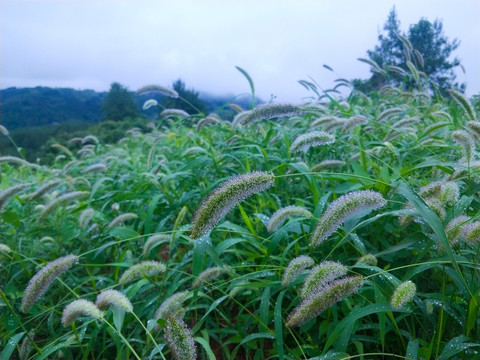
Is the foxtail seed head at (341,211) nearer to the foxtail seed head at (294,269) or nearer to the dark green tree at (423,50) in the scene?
the foxtail seed head at (294,269)

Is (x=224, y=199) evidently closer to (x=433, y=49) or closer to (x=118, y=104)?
(x=433, y=49)

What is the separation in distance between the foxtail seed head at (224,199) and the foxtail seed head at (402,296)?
1.47ft

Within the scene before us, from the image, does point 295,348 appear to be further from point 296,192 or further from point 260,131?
point 260,131

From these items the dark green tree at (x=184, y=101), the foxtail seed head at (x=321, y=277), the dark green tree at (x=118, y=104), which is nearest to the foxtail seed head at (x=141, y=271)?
the foxtail seed head at (x=321, y=277)

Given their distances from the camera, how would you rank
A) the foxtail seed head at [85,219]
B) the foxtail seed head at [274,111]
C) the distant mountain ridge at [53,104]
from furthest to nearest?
the distant mountain ridge at [53,104], the foxtail seed head at [85,219], the foxtail seed head at [274,111]

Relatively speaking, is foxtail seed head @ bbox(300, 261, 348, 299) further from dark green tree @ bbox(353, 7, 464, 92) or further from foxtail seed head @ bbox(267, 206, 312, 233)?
dark green tree @ bbox(353, 7, 464, 92)

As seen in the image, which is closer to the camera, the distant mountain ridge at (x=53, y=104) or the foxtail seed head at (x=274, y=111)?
the foxtail seed head at (x=274, y=111)

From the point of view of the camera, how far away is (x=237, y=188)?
1228mm

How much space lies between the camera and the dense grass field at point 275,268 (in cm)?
126

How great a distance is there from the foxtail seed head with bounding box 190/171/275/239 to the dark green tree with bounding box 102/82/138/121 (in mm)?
8849

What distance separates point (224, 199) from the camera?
3.99 ft

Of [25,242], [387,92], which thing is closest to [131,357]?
[25,242]

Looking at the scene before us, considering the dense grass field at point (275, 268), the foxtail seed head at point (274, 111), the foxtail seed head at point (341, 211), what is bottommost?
the dense grass field at point (275, 268)

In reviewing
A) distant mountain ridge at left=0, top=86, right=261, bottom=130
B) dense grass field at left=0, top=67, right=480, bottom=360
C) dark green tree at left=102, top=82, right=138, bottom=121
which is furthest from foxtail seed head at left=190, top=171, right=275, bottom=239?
dark green tree at left=102, top=82, right=138, bottom=121
